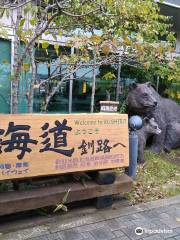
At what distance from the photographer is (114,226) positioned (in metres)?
3.56

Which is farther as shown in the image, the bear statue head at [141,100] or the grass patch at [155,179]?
the bear statue head at [141,100]

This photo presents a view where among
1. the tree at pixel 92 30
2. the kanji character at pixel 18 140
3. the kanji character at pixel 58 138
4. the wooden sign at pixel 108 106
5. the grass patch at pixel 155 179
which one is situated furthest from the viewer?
the wooden sign at pixel 108 106

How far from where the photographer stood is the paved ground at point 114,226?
Result: 329 cm

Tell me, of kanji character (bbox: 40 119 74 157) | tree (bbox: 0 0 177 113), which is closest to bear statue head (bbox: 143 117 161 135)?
tree (bbox: 0 0 177 113)

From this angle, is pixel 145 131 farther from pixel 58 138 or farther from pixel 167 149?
pixel 58 138

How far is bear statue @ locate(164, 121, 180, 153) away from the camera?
7.36 m

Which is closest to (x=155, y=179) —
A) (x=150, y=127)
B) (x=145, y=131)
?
(x=145, y=131)

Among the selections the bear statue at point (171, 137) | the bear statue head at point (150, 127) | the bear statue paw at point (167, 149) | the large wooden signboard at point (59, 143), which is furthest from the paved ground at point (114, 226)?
the bear statue at point (171, 137)

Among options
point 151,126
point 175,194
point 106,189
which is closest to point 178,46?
point 151,126

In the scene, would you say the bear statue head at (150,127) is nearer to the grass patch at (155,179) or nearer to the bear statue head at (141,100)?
the bear statue head at (141,100)

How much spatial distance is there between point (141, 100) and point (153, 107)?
356 mm

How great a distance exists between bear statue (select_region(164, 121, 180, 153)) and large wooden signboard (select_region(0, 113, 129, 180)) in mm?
3590

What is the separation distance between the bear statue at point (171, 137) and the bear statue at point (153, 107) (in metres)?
0.12

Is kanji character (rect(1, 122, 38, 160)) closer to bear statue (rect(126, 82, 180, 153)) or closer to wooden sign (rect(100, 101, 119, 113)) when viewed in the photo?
wooden sign (rect(100, 101, 119, 113))
